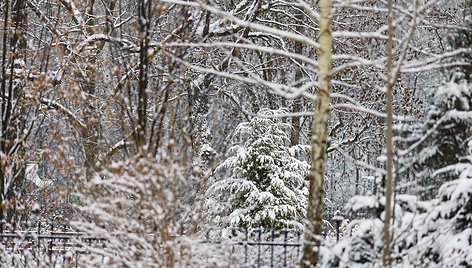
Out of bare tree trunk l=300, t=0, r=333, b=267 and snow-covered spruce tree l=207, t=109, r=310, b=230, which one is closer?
bare tree trunk l=300, t=0, r=333, b=267

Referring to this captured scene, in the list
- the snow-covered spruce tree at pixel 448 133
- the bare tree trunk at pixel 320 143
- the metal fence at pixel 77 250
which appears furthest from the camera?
the metal fence at pixel 77 250

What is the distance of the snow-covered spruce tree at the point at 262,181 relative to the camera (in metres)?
11.4

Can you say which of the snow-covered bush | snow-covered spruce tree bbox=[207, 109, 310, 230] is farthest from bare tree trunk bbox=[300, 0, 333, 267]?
snow-covered spruce tree bbox=[207, 109, 310, 230]

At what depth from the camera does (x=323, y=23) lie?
5.69m

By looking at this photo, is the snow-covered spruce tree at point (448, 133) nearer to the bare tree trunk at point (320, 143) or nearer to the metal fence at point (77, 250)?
the bare tree trunk at point (320, 143)

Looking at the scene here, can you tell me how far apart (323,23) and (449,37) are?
1895mm

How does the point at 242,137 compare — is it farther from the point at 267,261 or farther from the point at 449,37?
the point at 449,37

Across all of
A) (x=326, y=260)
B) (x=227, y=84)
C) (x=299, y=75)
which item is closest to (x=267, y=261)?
(x=326, y=260)

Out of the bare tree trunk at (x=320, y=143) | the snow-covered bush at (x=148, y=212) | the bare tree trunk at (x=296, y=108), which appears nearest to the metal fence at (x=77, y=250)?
the snow-covered bush at (x=148, y=212)

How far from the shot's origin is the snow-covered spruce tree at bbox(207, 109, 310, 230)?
11367 millimetres

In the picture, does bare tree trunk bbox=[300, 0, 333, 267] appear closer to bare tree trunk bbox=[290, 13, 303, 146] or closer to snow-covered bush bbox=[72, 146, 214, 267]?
snow-covered bush bbox=[72, 146, 214, 267]

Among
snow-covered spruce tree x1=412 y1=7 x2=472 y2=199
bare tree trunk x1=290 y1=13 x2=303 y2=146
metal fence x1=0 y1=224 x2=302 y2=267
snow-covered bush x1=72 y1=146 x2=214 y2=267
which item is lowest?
metal fence x1=0 y1=224 x2=302 y2=267

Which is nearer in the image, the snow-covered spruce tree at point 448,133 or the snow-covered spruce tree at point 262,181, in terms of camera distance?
the snow-covered spruce tree at point 448,133

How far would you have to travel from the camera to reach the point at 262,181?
1165 centimetres
